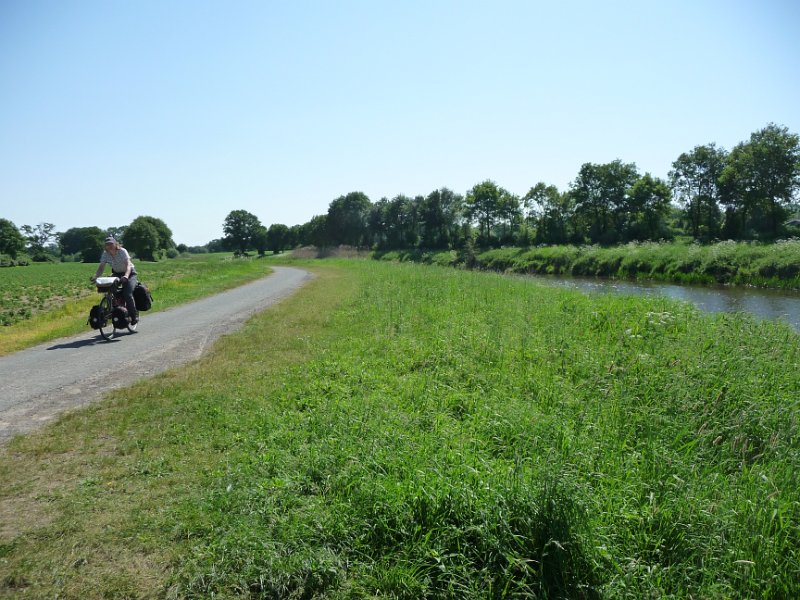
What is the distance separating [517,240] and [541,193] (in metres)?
7.64

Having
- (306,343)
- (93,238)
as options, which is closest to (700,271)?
(306,343)

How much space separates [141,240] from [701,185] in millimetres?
79082

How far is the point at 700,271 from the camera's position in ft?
89.6

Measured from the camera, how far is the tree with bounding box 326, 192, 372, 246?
89375 millimetres

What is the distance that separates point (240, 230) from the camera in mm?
106562

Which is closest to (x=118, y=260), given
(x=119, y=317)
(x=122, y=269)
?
(x=122, y=269)

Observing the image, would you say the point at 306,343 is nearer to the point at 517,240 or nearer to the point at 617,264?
the point at 617,264

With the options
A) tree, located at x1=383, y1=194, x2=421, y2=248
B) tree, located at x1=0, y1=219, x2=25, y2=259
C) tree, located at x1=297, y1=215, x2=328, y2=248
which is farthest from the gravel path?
tree, located at x1=0, y1=219, x2=25, y2=259

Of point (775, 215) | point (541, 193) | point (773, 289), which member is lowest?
point (773, 289)

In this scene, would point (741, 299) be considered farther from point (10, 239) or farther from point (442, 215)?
point (10, 239)

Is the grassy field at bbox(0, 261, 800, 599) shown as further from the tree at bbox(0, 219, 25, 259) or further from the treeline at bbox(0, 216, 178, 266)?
the tree at bbox(0, 219, 25, 259)

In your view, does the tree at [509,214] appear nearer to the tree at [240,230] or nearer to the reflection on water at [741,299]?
the reflection on water at [741,299]

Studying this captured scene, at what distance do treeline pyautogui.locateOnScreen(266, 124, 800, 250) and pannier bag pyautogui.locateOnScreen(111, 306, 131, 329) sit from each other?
44757mm

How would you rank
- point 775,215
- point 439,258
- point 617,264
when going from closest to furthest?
point 617,264, point 775,215, point 439,258
